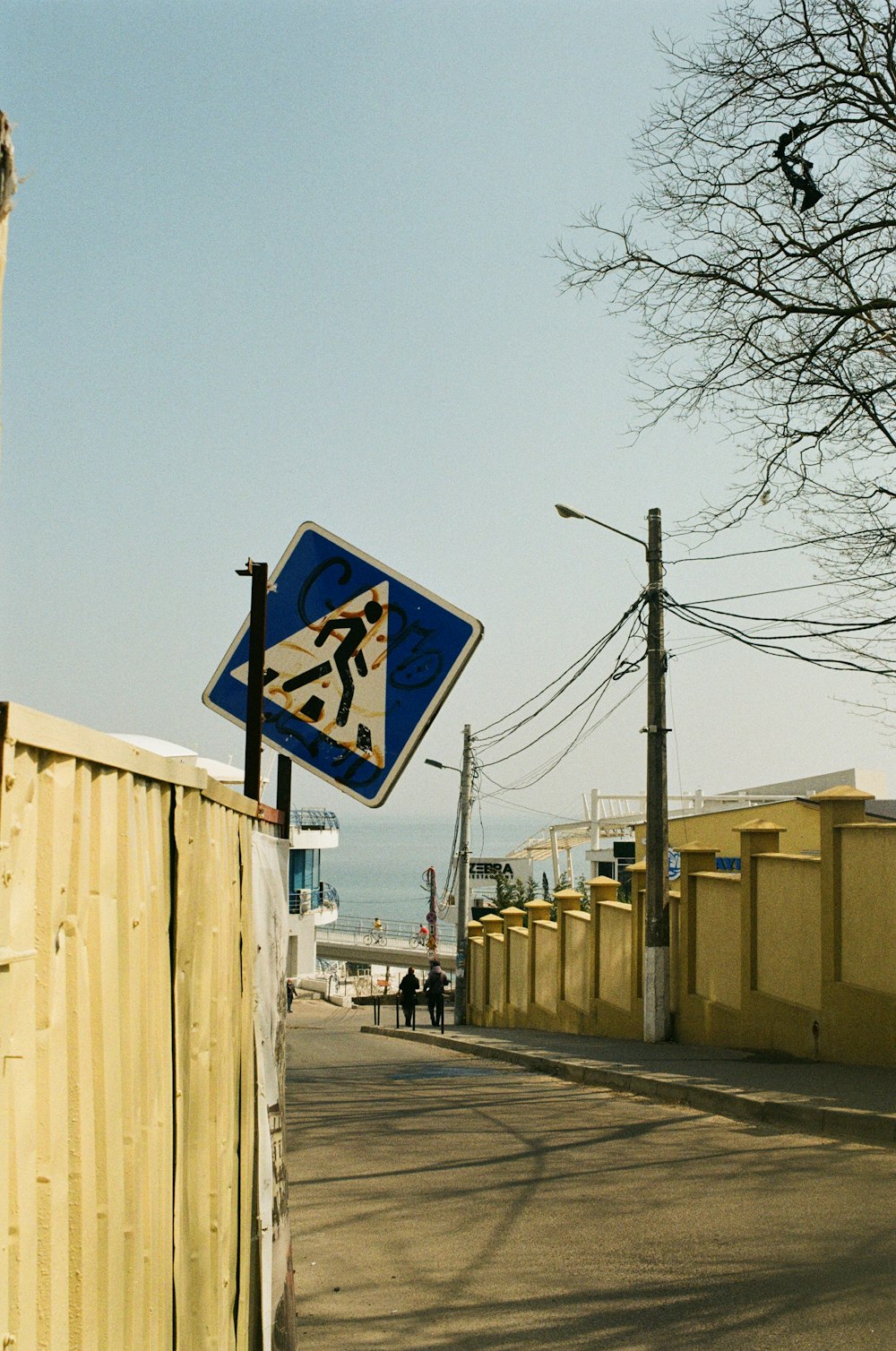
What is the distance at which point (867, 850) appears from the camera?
1302cm

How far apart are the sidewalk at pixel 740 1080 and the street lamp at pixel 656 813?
612 millimetres

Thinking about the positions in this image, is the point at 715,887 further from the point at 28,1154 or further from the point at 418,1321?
the point at 28,1154

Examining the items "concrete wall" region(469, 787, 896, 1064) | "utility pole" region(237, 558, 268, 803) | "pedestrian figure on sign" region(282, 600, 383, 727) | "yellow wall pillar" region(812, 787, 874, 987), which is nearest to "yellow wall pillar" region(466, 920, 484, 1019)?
"concrete wall" region(469, 787, 896, 1064)

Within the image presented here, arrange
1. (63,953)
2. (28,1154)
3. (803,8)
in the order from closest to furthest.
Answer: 1. (28,1154)
2. (63,953)
3. (803,8)

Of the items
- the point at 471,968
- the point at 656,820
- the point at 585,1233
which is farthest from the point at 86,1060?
the point at 471,968

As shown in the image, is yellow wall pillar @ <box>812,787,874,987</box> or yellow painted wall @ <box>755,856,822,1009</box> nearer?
yellow wall pillar @ <box>812,787,874,987</box>

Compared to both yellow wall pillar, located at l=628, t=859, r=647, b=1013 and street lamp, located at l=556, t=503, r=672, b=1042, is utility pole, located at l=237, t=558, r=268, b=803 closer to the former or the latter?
street lamp, located at l=556, t=503, r=672, b=1042

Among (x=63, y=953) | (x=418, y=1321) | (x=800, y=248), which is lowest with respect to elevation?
(x=418, y=1321)

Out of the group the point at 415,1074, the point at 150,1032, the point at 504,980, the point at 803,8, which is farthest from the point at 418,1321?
the point at 504,980

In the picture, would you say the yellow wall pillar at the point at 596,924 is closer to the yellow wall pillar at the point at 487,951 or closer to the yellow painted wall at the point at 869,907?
the yellow painted wall at the point at 869,907

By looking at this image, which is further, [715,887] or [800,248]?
[715,887]

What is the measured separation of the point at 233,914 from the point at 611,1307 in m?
2.87

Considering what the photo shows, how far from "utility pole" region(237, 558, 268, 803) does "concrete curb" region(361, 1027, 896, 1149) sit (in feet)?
21.9

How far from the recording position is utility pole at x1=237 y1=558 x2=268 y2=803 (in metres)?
4.54
